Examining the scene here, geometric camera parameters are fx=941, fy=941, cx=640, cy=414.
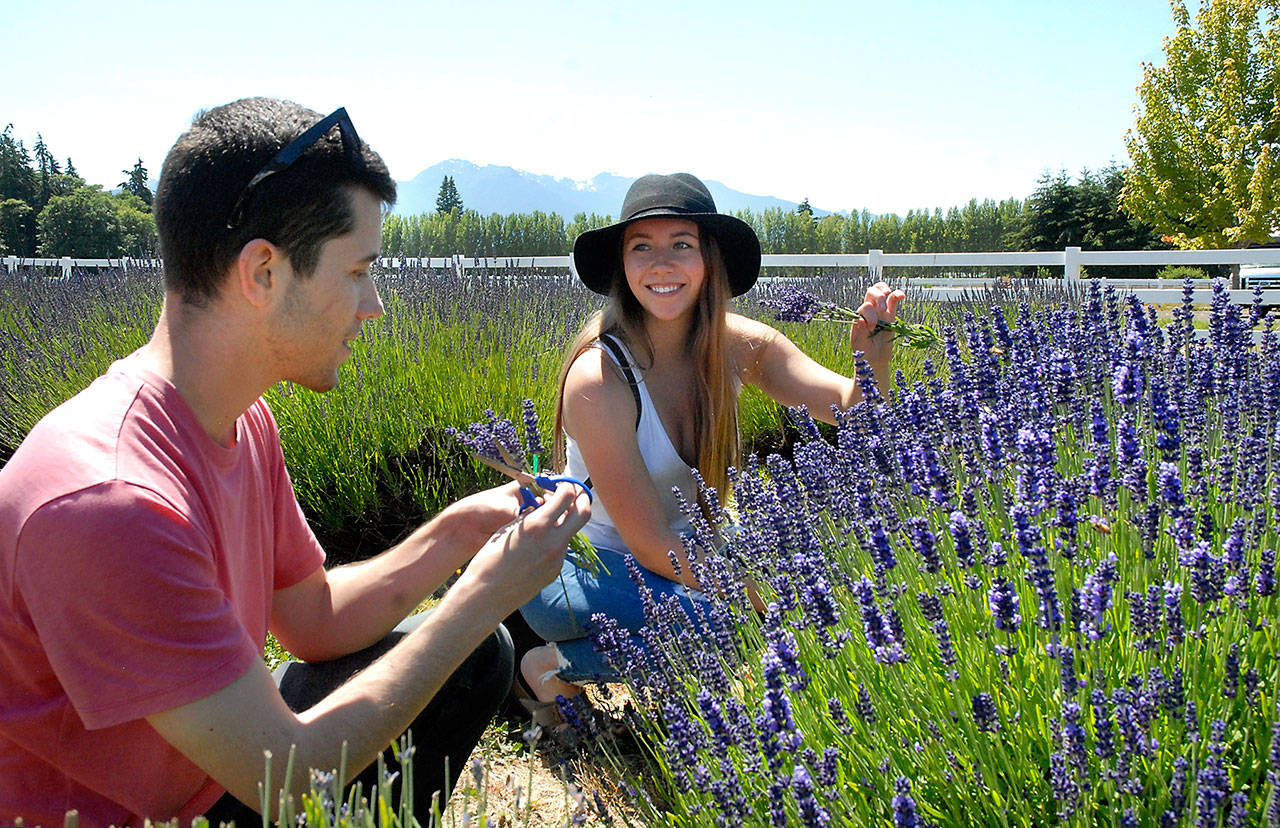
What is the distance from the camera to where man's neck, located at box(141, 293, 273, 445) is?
4.89 ft

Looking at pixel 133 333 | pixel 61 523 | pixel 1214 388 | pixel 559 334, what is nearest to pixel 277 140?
pixel 61 523

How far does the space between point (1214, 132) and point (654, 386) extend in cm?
2043

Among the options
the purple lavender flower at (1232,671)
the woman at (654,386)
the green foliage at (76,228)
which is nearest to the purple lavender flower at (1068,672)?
the purple lavender flower at (1232,671)

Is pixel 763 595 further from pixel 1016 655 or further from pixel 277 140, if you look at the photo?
pixel 277 140

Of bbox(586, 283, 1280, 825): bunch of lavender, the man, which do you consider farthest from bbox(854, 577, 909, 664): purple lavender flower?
the man

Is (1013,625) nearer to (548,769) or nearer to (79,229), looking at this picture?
(548,769)

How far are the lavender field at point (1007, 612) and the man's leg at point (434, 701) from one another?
8.6 inches

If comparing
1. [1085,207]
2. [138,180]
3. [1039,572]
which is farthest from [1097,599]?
[138,180]

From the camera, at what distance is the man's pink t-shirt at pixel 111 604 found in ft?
3.90

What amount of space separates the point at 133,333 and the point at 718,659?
187 inches

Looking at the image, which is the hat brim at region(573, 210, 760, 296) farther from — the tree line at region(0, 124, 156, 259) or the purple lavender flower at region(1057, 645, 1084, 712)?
the tree line at region(0, 124, 156, 259)

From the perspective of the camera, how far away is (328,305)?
155cm

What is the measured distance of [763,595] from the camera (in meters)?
1.97

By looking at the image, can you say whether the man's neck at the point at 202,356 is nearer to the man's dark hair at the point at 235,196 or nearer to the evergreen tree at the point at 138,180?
the man's dark hair at the point at 235,196
